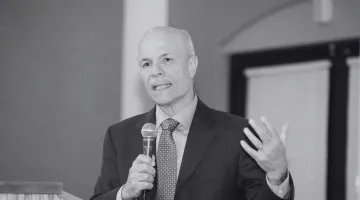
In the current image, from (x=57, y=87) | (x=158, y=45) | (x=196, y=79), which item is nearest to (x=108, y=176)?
(x=158, y=45)

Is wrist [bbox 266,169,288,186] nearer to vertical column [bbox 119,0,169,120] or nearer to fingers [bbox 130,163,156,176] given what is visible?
fingers [bbox 130,163,156,176]

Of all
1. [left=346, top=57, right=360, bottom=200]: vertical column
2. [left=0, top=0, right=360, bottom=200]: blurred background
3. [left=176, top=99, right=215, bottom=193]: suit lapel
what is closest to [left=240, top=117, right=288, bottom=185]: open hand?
[left=176, top=99, right=215, bottom=193]: suit lapel

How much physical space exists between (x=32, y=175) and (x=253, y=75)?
2486mm

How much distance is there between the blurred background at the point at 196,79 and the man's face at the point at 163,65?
2.31m

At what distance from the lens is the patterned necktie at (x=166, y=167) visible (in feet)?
5.48

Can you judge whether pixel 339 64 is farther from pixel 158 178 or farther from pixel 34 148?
pixel 158 178

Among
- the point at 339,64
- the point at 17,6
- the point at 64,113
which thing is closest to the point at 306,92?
the point at 339,64

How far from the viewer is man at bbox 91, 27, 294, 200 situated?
63.3 inches

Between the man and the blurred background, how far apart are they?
219 cm

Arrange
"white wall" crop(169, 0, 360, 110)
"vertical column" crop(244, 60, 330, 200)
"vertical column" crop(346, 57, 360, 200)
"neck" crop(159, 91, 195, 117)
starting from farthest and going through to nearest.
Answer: "vertical column" crop(244, 60, 330, 200), "vertical column" crop(346, 57, 360, 200), "white wall" crop(169, 0, 360, 110), "neck" crop(159, 91, 195, 117)

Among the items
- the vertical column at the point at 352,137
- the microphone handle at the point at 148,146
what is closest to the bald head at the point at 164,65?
the microphone handle at the point at 148,146

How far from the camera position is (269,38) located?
5.27 metres

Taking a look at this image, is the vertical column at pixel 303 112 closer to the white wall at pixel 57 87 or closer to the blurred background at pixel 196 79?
the blurred background at pixel 196 79

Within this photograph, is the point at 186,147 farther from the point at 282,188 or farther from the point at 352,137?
the point at 352,137
